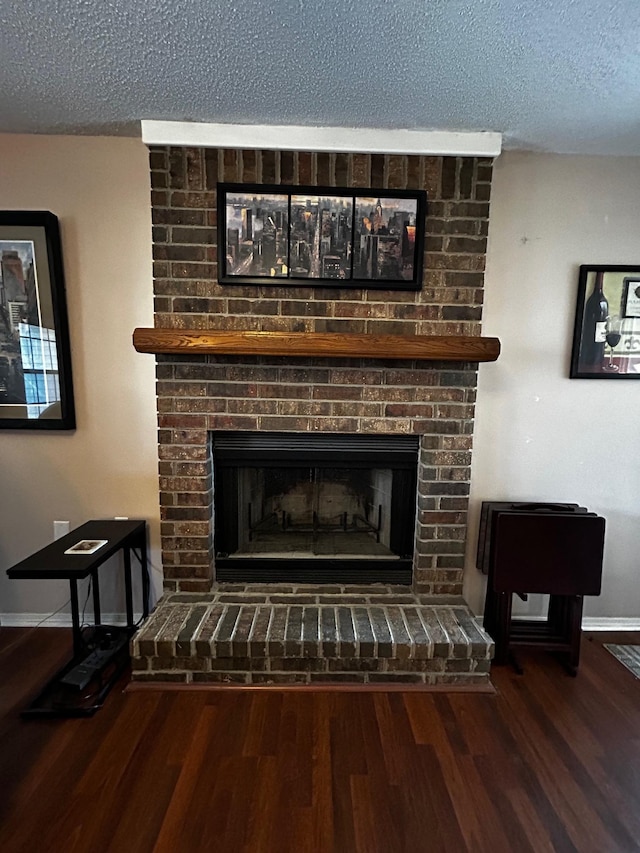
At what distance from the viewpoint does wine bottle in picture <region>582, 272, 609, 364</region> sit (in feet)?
6.16

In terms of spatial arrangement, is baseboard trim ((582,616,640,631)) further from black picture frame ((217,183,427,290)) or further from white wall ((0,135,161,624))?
white wall ((0,135,161,624))

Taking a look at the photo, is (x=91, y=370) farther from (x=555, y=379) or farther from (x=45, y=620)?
(x=555, y=379)

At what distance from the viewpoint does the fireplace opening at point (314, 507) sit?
1947mm

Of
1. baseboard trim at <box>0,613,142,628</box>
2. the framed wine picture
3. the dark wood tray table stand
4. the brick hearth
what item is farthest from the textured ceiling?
baseboard trim at <box>0,613,142,628</box>

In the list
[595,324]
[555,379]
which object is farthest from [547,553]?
[595,324]

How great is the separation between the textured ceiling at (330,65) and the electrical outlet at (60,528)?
1.71 m

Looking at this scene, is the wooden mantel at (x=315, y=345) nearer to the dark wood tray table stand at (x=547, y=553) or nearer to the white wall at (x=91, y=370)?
the white wall at (x=91, y=370)

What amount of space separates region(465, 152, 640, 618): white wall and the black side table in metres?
1.59

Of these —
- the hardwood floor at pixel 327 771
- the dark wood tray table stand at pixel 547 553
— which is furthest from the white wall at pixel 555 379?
the hardwood floor at pixel 327 771

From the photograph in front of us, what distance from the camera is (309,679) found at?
65.2 inches

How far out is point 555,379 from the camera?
1943 mm

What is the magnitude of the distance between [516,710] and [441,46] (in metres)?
2.26

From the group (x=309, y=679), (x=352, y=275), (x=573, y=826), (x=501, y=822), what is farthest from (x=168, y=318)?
(x=573, y=826)

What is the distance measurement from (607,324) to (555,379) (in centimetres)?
33
